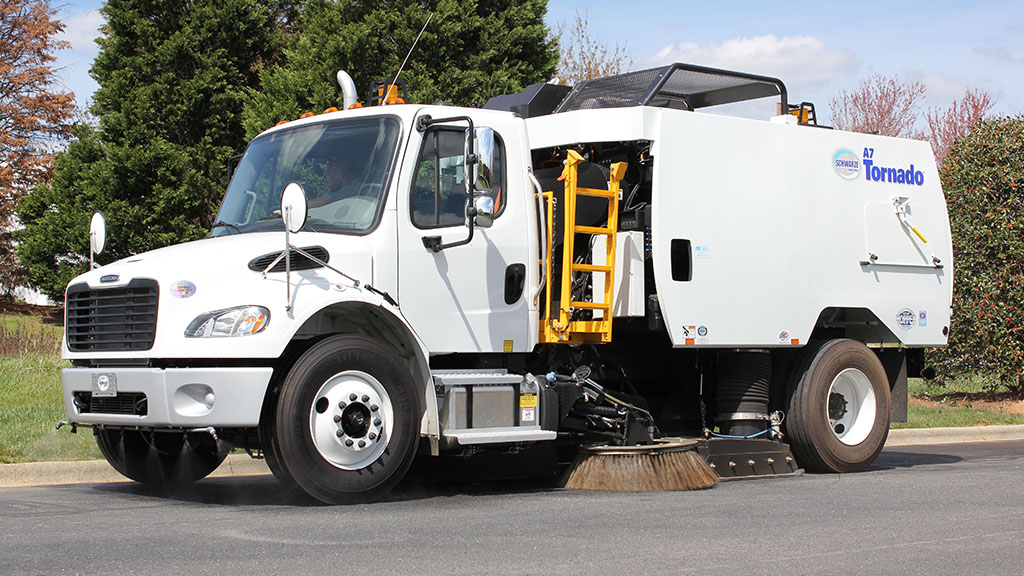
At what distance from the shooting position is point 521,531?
249 inches

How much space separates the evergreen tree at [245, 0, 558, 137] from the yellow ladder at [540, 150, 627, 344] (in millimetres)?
9812

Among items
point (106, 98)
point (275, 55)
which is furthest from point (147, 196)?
point (275, 55)

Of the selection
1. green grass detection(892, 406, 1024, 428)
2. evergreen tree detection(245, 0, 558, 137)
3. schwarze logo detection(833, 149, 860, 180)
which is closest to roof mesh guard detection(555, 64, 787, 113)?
schwarze logo detection(833, 149, 860, 180)

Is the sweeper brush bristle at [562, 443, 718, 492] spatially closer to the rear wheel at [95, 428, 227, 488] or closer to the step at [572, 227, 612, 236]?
the step at [572, 227, 612, 236]

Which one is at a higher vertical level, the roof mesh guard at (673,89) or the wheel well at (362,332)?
the roof mesh guard at (673,89)

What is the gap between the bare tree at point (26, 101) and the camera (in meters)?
34.3

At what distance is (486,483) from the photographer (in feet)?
30.1

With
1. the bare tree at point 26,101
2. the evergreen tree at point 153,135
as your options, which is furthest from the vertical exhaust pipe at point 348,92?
the bare tree at point 26,101

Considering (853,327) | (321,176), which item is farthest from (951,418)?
(321,176)

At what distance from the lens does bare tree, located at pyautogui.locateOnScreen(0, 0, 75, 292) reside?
3434cm

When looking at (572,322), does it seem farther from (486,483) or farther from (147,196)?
(147,196)

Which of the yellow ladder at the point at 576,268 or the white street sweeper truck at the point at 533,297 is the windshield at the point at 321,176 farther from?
the yellow ladder at the point at 576,268

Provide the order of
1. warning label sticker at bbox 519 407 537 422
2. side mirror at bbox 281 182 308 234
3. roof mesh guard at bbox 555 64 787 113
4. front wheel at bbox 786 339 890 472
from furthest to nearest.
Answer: front wheel at bbox 786 339 890 472
roof mesh guard at bbox 555 64 787 113
warning label sticker at bbox 519 407 537 422
side mirror at bbox 281 182 308 234

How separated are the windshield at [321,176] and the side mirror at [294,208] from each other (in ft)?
2.56
